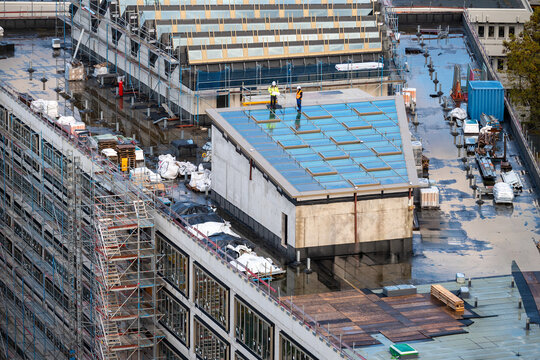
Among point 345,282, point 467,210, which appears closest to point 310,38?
point 467,210

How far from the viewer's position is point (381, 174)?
11938 cm

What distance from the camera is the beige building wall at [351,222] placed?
11519 centimetres

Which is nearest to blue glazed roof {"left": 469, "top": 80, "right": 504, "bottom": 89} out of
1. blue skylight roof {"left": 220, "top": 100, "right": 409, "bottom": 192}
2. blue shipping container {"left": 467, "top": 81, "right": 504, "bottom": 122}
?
blue shipping container {"left": 467, "top": 81, "right": 504, "bottom": 122}

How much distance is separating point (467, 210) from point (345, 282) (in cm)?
1744

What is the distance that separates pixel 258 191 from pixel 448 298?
62.7 feet

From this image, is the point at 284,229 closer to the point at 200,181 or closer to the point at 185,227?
the point at 185,227

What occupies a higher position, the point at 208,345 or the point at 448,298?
the point at 448,298

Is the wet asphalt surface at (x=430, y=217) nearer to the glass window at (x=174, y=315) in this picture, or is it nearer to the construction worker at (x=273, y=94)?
the glass window at (x=174, y=315)

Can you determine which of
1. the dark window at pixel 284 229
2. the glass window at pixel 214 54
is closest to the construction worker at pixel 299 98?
the dark window at pixel 284 229

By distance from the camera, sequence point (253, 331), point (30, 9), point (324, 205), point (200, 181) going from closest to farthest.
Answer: point (253, 331), point (324, 205), point (200, 181), point (30, 9)

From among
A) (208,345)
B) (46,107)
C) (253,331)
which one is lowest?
(208,345)

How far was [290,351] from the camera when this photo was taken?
10575cm

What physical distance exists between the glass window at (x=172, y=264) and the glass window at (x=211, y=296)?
181 cm

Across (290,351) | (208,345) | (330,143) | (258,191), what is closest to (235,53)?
(330,143)
